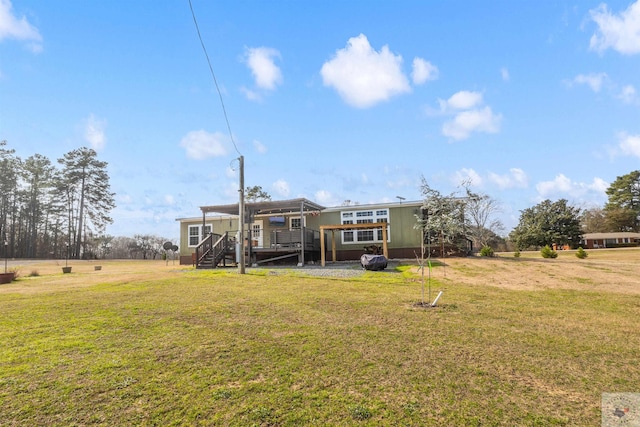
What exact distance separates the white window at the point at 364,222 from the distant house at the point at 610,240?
38126 mm

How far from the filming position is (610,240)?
158 feet

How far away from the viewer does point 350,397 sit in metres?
3.07

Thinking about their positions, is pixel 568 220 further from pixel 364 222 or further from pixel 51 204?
pixel 51 204

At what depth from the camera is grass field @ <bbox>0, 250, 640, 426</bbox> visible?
2.82 metres

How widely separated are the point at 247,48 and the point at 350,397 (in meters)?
11.5

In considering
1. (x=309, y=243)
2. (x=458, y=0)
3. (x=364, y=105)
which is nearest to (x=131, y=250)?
(x=309, y=243)

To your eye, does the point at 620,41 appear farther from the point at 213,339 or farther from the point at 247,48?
the point at 213,339

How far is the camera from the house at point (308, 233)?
17.3 m

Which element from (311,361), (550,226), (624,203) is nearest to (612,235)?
(624,203)

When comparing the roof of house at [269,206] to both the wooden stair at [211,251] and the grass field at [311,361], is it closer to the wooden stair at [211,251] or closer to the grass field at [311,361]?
the wooden stair at [211,251]

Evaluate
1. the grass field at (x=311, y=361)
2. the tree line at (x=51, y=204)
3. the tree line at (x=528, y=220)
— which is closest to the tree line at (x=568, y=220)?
the tree line at (x=528, y=220)

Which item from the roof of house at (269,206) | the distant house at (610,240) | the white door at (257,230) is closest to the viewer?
the roof of house at (269,206)

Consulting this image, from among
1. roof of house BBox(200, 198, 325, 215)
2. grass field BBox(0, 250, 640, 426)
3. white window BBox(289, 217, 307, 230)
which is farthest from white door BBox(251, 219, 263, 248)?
grass field BBox(0, 250, 640, 426)

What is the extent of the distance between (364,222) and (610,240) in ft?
157
